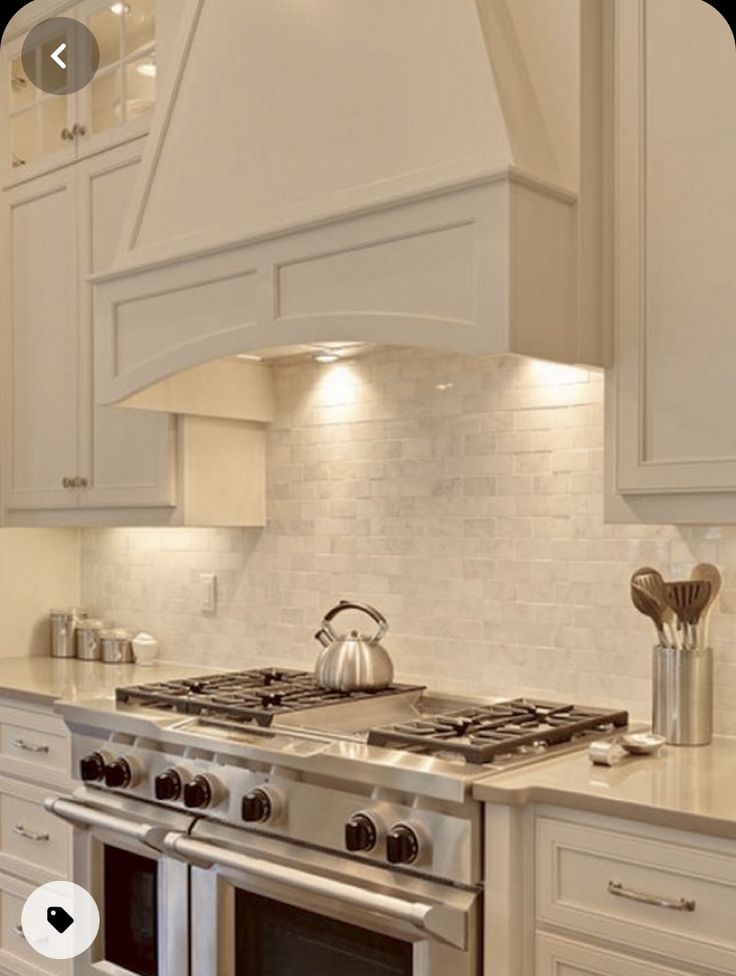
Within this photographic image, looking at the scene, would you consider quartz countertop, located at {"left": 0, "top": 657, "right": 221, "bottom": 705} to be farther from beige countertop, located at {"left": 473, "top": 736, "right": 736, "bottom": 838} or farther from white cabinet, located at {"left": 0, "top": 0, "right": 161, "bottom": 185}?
white cabinet, located at {"left": 0, "top": 0, "right": 161, "bottom": 185}

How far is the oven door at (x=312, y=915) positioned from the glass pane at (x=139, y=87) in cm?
211

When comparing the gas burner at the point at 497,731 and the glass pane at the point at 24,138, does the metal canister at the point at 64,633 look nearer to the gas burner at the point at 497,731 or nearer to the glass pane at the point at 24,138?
the glass pane at the point at 24,138

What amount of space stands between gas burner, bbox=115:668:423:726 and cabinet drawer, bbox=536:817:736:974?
2.58 feet

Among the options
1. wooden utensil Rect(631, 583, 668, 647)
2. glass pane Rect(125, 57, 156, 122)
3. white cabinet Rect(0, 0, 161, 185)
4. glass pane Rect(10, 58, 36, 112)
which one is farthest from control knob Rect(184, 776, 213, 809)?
glass pane Rect(10, 58, 36, 112)

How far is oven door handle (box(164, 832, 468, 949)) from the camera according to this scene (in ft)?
6.20

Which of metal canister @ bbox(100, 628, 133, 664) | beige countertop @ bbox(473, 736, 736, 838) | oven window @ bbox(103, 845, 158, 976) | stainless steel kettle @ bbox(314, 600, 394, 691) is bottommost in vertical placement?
oven window @ bbox(103, 845, 158, 976)

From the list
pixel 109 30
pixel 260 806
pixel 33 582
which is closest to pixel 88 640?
pixel 33 582

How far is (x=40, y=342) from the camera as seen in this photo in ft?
11.5

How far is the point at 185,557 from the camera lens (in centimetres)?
352

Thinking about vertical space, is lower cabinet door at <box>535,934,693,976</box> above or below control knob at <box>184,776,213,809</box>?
below

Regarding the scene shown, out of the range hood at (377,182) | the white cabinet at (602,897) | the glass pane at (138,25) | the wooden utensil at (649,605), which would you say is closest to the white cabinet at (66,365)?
the glass pane at (138,25)

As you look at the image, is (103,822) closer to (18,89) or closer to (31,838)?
(31,838)

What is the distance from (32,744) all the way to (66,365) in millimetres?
1192

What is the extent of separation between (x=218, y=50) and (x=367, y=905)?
202cm
